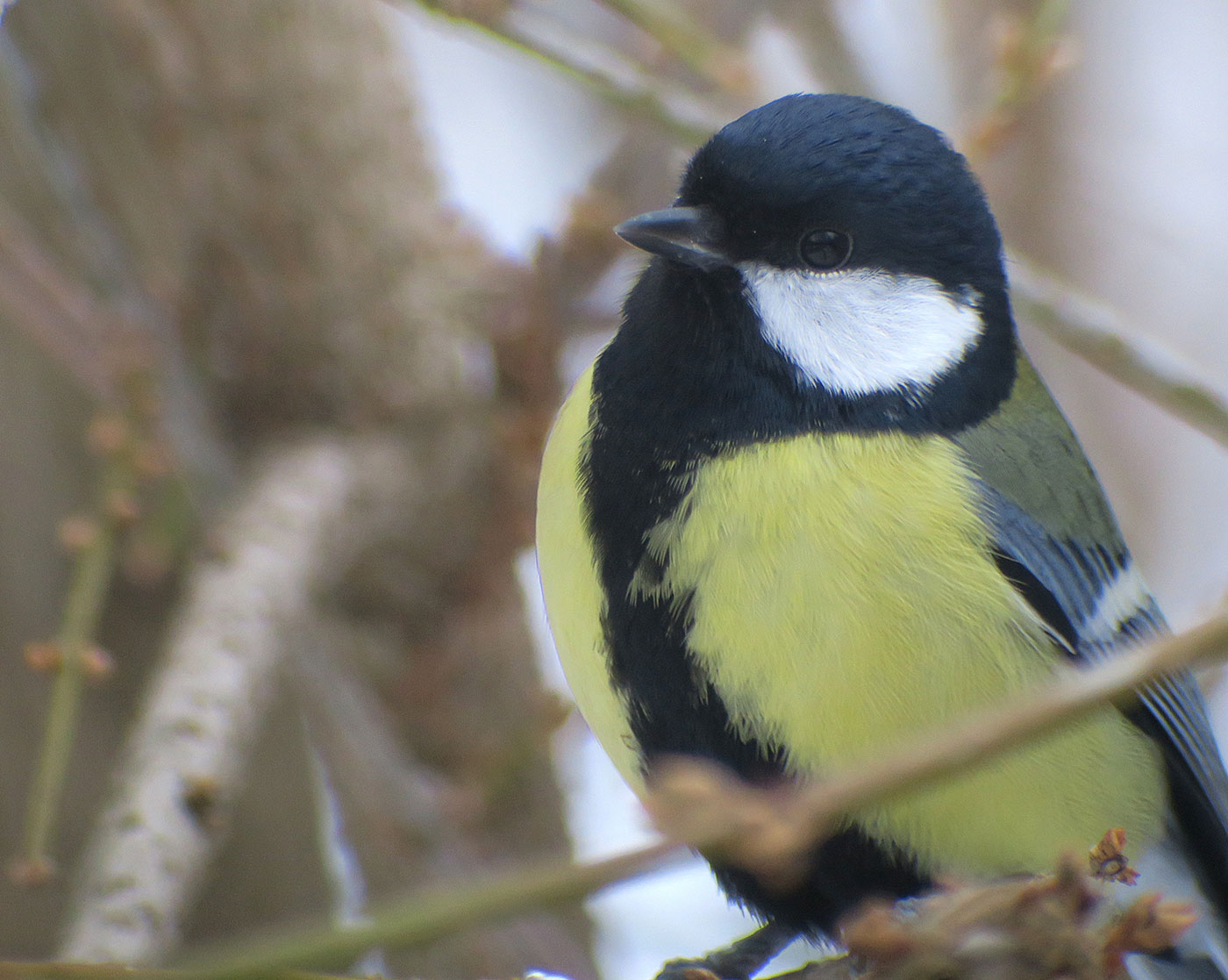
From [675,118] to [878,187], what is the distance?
1.69ft

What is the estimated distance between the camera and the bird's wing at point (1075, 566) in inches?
66.9

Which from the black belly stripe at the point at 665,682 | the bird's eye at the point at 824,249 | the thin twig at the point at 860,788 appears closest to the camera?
the thin twig at the point at 860,788

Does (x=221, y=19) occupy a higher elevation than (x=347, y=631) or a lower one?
higher

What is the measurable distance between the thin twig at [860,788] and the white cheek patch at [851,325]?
1012mm

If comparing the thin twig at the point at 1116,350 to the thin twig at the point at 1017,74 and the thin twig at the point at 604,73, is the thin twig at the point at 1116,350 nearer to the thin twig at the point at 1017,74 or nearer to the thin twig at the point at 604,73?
the thin twig at the point at 1017,74

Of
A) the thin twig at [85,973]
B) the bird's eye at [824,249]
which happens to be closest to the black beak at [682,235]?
the bird's eye at [824,249]

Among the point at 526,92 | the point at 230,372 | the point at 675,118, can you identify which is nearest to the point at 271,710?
the point at 230,372

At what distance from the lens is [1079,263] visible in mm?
3887

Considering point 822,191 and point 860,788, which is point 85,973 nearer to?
point 860,788

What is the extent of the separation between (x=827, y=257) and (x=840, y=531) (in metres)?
0.40

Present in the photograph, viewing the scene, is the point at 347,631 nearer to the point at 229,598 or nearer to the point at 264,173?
the point at 229,598

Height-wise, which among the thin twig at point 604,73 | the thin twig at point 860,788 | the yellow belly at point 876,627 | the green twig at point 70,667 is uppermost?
the thin twig at point 604,73

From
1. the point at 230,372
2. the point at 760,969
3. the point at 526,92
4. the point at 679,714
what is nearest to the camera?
the point at 679,714

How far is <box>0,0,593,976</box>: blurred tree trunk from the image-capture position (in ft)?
7.67
